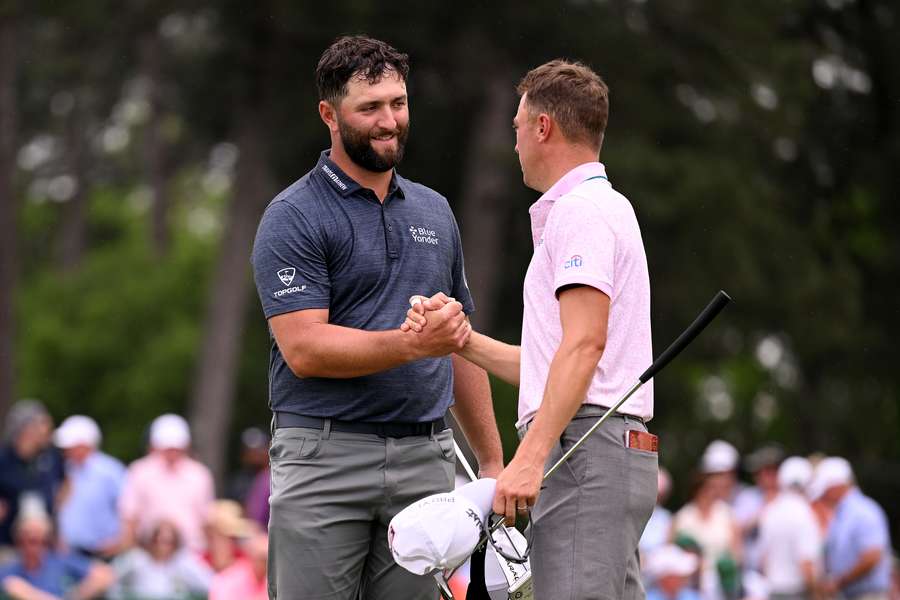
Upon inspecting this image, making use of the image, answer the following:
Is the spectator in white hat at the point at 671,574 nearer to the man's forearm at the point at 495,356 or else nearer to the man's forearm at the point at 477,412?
the man's forearm at the point at 477,412

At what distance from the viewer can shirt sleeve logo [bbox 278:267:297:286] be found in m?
5.25

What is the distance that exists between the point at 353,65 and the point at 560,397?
50.1 inches

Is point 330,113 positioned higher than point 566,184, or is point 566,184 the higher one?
point 330,113

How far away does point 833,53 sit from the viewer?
82.8 ft

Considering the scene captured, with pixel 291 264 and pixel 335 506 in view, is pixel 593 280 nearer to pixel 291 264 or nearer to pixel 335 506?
pixel 291 264

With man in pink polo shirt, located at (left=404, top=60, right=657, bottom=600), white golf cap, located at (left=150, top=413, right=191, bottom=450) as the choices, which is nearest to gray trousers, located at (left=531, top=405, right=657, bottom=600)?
man in pink polo shirt, located at (left=404, top=60, right=657, bottom=600)

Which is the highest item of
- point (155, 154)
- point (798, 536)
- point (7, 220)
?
point (155, 154)

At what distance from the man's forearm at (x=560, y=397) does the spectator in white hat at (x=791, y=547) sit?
29.9 feet

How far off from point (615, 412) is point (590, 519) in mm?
328

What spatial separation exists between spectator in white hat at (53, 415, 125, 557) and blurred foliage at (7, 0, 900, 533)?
1022cm

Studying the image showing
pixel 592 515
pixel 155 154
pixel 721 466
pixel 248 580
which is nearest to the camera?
pixel 592 515

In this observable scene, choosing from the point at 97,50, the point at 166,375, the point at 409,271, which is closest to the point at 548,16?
A: the point at 97,50

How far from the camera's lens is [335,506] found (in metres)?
5.34

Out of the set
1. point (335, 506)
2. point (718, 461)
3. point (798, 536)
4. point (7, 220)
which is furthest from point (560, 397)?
point (7, 220)
